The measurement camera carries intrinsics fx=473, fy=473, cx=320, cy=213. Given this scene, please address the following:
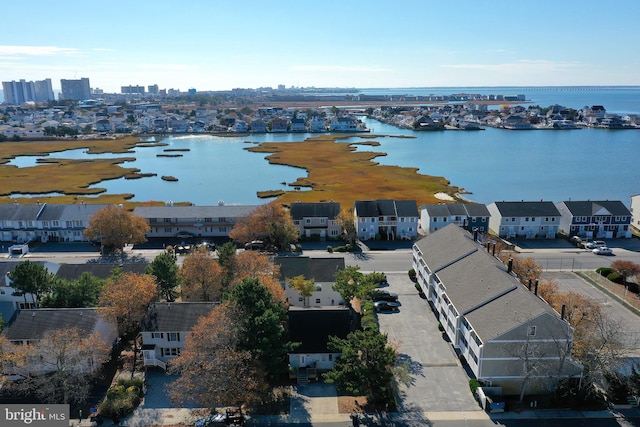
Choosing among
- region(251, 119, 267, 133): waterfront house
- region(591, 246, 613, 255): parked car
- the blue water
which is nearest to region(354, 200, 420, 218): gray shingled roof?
region(591, 246, 613, 255): parked car

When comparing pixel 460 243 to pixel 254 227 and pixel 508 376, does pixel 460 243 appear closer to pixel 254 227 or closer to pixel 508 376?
pixel 508 376

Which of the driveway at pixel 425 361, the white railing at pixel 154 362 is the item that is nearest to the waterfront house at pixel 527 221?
A: the driveway at pixel 425 361

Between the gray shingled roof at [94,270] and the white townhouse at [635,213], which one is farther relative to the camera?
the white townhouse at [635,213]

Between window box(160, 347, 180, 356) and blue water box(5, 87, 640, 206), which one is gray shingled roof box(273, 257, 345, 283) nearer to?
window box(160, 347, 180, 356)

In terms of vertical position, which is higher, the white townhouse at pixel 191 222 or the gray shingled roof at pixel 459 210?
the gray shingled roof at pixel 459 210

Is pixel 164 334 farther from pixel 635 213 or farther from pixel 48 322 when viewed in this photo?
pixel 635 213

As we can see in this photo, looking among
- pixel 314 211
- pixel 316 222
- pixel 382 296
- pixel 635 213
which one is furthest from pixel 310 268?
pixel 635 213

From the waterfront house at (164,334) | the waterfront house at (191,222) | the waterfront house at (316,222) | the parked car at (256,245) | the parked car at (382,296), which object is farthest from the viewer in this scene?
the waterfront house at (191,222)

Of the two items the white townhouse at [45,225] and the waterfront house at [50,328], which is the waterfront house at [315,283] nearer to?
the waterfront house at [50,328]
